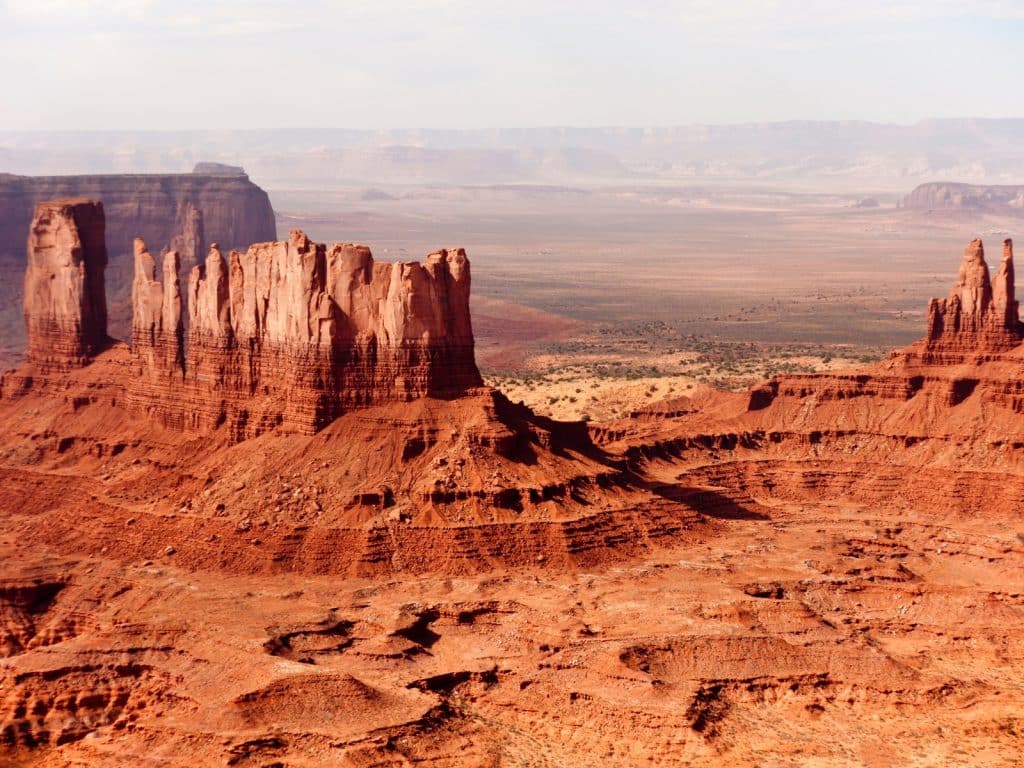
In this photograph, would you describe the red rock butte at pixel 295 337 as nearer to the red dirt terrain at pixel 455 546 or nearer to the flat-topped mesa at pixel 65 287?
the red dirt terrain at pixel 455 546

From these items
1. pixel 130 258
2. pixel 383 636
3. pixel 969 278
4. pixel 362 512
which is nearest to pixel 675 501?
pixel 362 512

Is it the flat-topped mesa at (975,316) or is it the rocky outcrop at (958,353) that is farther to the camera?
the flat-topped mesa at (975,316)

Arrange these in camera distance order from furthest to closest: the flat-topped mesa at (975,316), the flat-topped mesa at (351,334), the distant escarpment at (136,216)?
the distant escarpment at (136,216) < the flat-topped mesa at (975,316) < the flat-topped mesa at (351,334)

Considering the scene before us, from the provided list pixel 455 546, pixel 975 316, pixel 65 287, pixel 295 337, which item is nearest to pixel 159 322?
pixel 65 287

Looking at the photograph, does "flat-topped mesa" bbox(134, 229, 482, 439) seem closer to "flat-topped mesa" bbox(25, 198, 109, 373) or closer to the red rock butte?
the red rock butte

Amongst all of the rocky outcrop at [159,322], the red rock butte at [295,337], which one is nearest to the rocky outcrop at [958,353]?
the red rock butte at [295,337]

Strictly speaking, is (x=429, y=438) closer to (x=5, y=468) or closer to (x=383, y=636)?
(x=383, y=636)

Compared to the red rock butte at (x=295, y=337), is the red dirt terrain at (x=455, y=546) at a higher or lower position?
lower
